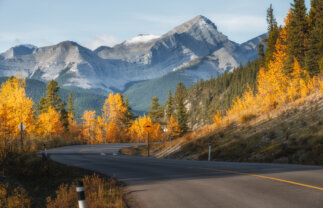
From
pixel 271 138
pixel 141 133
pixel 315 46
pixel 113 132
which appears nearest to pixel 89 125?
pixel 113 132

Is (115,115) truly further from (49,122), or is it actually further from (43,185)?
(43,185)

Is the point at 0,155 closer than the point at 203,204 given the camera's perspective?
No

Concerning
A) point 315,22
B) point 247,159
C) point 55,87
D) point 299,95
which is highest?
point 315,22

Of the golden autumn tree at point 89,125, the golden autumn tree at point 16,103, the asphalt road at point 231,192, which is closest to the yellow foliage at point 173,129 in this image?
the golden autumn tree at point 89,125

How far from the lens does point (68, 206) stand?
310 inches

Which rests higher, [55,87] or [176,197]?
[55,87]

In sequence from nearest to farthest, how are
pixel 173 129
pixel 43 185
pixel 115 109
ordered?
1. pixel 43 185
2. pixel 173 129
3. pixel 115 109

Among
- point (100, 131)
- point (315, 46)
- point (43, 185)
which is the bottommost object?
point (43, 185)

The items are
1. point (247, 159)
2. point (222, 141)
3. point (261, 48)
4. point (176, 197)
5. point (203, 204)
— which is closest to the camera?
point (203, 204)

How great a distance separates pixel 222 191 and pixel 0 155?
10.5 meters

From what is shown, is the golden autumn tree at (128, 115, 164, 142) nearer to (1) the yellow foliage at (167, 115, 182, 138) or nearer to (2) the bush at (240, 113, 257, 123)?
(1) the yellow foliage at (167, 115, 182, 138)

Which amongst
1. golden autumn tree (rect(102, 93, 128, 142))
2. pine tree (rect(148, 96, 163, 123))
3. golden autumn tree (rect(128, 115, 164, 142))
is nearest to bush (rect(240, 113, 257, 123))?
pine tree (rect(148, 96, 163, 123))

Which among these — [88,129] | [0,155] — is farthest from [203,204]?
[88,129]

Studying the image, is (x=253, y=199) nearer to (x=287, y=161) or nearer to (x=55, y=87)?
(x=287, y=161)
